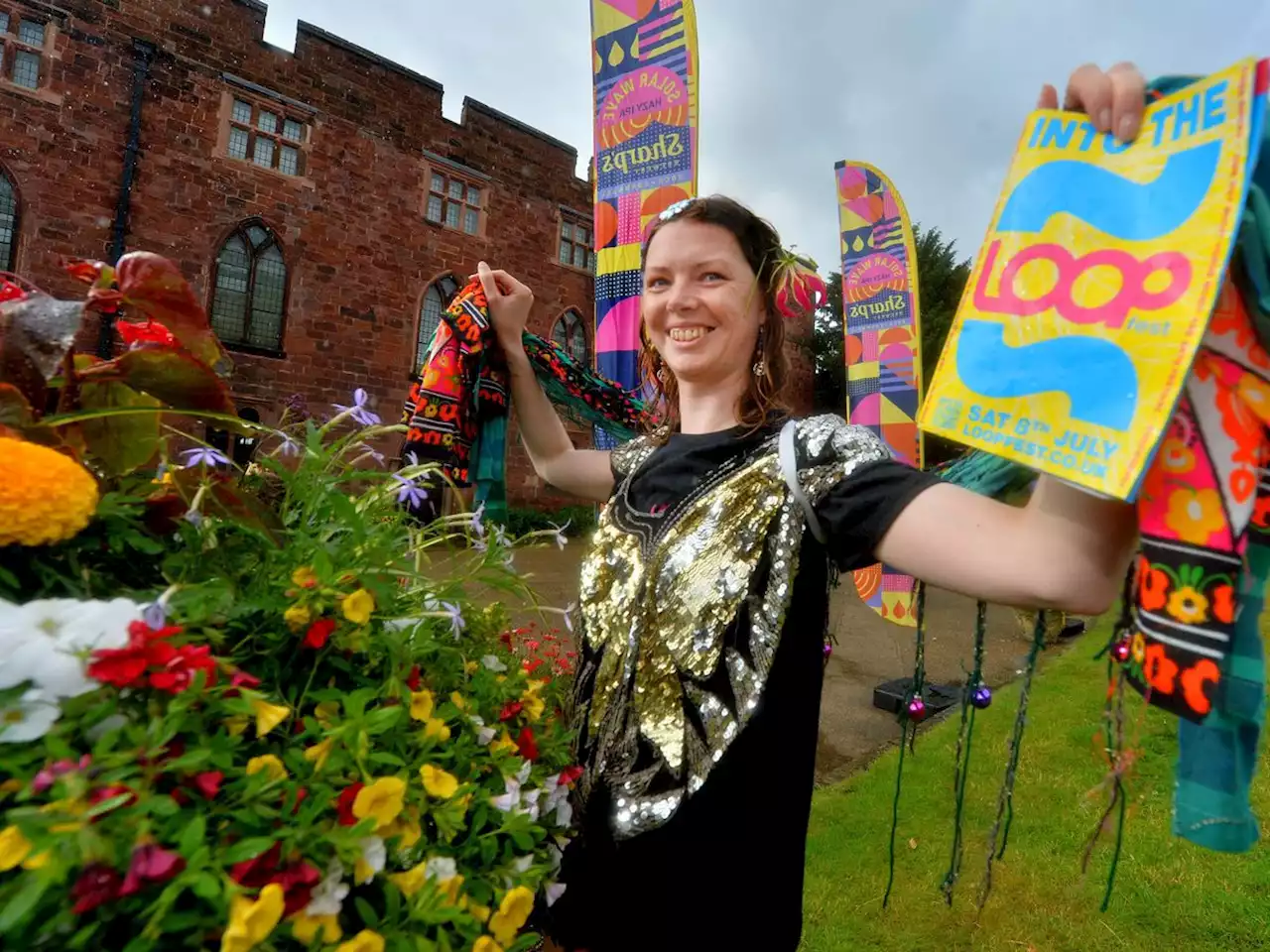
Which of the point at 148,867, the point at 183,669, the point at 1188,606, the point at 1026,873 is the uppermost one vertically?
the point at 1188,606

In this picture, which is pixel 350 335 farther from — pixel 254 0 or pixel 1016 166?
pixel 1016 166

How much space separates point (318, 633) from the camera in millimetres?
717

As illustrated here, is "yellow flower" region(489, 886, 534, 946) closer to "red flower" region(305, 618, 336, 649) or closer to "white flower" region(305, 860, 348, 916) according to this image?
"white flower" region(305, 860, 348, 916)

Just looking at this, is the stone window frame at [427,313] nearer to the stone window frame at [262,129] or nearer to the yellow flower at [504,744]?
the stone window frame at [262,129]

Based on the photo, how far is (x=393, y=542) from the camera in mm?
906

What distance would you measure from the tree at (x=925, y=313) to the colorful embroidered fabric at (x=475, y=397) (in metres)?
14.1

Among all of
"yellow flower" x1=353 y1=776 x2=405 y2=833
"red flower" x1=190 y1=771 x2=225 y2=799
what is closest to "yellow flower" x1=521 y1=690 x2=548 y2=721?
"yellow flower" x1=353 y1=776 x2=405 y2=833

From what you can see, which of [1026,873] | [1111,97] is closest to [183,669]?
[1111,97]

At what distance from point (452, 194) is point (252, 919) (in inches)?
553

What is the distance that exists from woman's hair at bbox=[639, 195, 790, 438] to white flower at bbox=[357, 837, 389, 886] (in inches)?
35.7

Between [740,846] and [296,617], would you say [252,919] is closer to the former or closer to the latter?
[296,617]

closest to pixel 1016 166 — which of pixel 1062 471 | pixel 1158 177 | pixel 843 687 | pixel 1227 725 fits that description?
pixel 1158 177

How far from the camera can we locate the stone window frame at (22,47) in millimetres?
8852

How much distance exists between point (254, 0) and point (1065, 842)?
13818 mm
